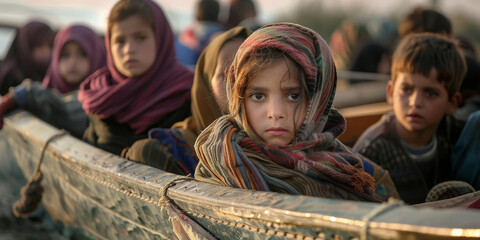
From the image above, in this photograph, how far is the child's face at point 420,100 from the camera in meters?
A: 2.90

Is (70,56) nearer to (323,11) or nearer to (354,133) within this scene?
(354,133)

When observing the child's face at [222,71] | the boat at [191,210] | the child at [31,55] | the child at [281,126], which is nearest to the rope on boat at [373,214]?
the boat at [191,210]

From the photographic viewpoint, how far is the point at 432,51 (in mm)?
2893

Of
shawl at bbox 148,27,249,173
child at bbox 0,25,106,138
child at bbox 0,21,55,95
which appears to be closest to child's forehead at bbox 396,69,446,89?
shawl at bbox 148,27,249,173

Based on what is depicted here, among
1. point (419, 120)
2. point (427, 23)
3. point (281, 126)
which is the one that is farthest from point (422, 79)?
point (427, 23)

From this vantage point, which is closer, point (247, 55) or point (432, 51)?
point (247, 55)

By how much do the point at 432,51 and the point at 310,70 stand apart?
47.5 inches

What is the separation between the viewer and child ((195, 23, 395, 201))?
6.31ft

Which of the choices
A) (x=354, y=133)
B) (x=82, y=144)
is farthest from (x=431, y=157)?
(x=82, y=144)

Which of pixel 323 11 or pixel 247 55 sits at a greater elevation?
pixel 247 55

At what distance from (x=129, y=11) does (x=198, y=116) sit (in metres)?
0.97

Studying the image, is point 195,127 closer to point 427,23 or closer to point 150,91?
point 150,91

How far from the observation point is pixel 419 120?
9.59 feet

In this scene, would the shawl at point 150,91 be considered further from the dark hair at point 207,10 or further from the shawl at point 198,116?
the dark hair at point 207,10
